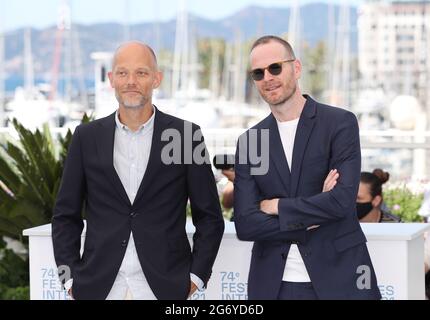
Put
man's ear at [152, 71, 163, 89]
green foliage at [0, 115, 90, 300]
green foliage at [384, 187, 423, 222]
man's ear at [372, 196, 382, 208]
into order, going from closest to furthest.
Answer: man's ear at [152, 71, 163, 89]
man's ear at [372, 196, 382, 208]
green foliage at [0, 115, 90, 300]
green foliage at [384, 187, 423, 222]

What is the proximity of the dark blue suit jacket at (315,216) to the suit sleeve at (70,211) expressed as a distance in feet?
2.55

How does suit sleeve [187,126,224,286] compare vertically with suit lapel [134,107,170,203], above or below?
below

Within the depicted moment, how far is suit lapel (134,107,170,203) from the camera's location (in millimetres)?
4875

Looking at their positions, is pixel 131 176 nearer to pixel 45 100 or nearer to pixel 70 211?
pixel 70 211

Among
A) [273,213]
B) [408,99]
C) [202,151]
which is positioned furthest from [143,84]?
[408,99]

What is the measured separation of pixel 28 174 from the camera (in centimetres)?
958

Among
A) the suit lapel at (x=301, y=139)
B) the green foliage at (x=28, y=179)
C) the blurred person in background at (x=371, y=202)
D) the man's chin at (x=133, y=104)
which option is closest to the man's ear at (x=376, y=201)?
the blurred person in background at (x=371, y=202)

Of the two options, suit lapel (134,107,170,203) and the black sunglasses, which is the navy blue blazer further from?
the black sunglasses

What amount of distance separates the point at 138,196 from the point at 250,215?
519mm

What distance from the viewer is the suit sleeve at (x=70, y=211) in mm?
5016

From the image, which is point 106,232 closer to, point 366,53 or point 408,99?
point 408,99

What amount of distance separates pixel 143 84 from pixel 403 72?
5214 centimetres

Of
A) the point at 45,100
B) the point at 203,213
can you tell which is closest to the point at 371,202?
the point at 203,213

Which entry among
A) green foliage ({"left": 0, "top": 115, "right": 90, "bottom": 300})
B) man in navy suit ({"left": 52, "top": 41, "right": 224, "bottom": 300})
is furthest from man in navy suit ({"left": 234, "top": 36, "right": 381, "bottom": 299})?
green foliage ({"left": 0, "top": 115, "right": 90, "bottom": 300})
